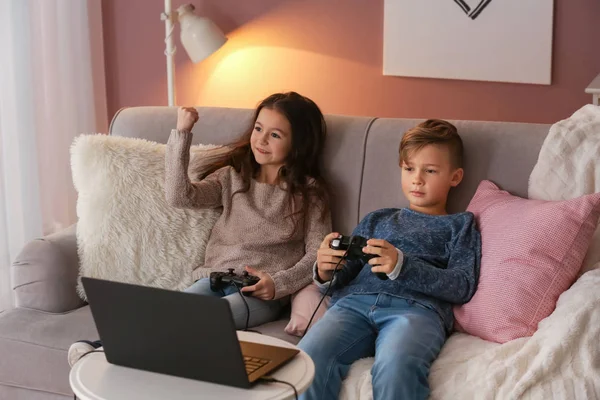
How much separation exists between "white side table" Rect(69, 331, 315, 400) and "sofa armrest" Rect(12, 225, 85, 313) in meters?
0.82

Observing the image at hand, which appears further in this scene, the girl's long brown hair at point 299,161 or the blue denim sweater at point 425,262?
the girl's long brown hair at point 299,161

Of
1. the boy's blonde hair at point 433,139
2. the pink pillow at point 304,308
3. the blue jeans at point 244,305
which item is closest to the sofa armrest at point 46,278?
the blue jeans at point 244,305

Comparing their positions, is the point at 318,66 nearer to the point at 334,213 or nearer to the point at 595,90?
the point at 334,213

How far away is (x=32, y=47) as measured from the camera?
11.2 feet

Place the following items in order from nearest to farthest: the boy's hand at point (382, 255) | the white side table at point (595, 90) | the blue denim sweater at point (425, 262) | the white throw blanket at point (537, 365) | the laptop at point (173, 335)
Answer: the laptop at point (173, 335) < the white throw blanket at point (537, 365) < the boy's hand at point (382, 255) < the blue denim sweater at point (425, 262) < the white side table at point (595, 90)

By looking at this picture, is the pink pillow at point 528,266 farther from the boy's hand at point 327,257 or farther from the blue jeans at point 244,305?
the blue jeans at point 244,305

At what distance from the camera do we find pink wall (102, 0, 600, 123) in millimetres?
3211

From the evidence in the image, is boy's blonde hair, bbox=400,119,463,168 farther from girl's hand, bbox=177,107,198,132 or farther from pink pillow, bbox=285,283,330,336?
girl's hand, bbox=177,107,198,132

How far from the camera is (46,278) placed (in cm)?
243

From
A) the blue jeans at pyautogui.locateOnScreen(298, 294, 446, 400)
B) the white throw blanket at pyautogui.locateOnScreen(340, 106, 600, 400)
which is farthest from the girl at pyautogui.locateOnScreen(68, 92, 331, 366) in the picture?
the white throw blanket at pyautogui.locateOnScreen(340, 106, 600, 400)

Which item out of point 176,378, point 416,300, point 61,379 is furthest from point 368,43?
point 176,378

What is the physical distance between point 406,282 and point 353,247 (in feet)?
0.52

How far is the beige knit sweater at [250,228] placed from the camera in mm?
2445

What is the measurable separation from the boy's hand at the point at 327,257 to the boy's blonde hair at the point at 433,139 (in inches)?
14.4
